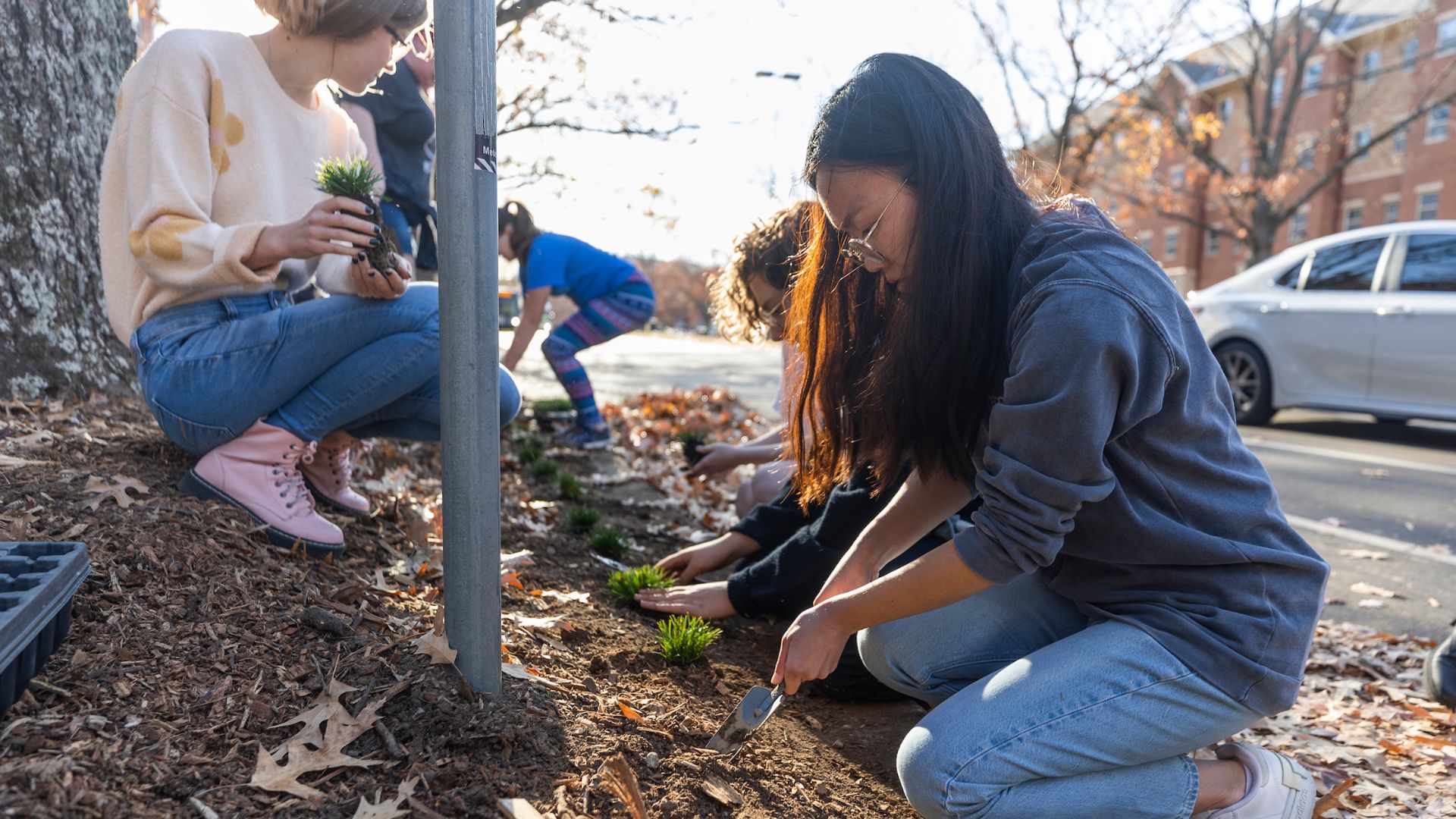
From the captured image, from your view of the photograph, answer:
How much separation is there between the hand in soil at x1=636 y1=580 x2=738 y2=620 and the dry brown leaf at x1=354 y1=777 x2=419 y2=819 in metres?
1.20

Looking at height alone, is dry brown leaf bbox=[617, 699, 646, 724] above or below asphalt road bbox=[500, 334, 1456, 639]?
above

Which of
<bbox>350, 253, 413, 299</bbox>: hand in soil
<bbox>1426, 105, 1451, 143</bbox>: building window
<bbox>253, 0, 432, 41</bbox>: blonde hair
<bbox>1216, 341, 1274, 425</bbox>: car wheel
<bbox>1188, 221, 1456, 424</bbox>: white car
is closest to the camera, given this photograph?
<bbox>253, 0, 432, 41</bbox>: blonde hair

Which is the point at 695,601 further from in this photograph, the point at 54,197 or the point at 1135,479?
the point at 54,197

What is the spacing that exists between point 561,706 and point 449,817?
44cm

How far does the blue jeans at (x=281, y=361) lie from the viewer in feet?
7.91

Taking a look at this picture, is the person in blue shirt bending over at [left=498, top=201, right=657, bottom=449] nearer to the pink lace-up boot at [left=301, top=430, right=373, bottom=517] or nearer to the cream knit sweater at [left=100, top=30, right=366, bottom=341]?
the pink lace-up boot at [left=301, top=430, right=373, bottom=517]

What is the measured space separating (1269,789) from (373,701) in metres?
1.81

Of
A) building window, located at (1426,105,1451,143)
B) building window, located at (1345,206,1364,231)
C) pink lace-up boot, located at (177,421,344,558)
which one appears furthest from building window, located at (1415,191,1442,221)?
pink lace-up boot, located at (177,421,344,558)

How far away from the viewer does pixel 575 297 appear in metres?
6.07

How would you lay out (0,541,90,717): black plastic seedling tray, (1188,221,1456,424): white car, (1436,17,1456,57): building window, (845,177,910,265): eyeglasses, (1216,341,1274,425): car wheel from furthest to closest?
(1436,17,1456,57): building window, (1216,341,1274,425): car wheel, (1188,221,1456,424): white car, (845,177,910,265): eyeglasses, (0,541,90,717): black plastic seedling tray

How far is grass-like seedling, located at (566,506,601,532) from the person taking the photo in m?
3.68

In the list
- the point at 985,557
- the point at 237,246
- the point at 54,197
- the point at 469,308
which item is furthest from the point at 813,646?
the point at 54,197

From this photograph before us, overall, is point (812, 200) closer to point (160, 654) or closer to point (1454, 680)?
point (160, 654)

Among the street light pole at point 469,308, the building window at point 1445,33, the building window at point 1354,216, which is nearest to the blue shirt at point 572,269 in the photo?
the street light pole at point 469,308
